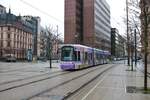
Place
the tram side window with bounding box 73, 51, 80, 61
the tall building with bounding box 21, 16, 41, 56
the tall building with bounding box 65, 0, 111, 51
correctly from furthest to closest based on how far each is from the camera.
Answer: the tall building with bounding box 21, 16, 41, 56, the tall building with bounding box 65, 0, 111, 51, the tram side window with bounding box 73, 51, 80, 61

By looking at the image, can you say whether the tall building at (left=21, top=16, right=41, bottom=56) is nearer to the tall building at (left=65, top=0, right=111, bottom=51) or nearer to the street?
the tall building at (left=65, top=0, right=111, bottom=51)

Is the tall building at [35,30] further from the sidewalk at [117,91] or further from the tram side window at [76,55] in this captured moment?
the sidewalk at [117,91]

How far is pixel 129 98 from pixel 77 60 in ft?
89.9

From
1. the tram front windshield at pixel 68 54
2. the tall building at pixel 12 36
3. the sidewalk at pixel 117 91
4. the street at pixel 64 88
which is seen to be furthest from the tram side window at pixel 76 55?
the tall building at pixel 12 36

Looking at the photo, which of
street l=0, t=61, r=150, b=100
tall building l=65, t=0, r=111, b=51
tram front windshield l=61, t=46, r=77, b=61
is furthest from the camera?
tall building l=65, t=0, r=111, b=51

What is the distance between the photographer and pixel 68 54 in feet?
138

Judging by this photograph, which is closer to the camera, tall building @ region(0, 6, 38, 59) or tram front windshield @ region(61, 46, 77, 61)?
tram front windshield @ region(61, 46, 77, 61)

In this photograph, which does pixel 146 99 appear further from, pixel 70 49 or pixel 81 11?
pixel 81 11

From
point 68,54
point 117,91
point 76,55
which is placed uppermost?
point 68,54

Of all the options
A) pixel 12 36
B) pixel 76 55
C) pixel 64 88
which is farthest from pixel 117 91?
pixel 12 36

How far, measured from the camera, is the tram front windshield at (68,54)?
41938 millimetres

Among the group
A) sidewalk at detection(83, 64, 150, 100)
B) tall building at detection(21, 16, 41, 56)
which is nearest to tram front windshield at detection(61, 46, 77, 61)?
sidewalk at detection(83, 64, 150, 100)

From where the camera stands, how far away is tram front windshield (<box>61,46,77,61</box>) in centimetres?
4194

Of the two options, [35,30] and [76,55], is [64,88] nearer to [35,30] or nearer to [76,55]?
[76,55]
